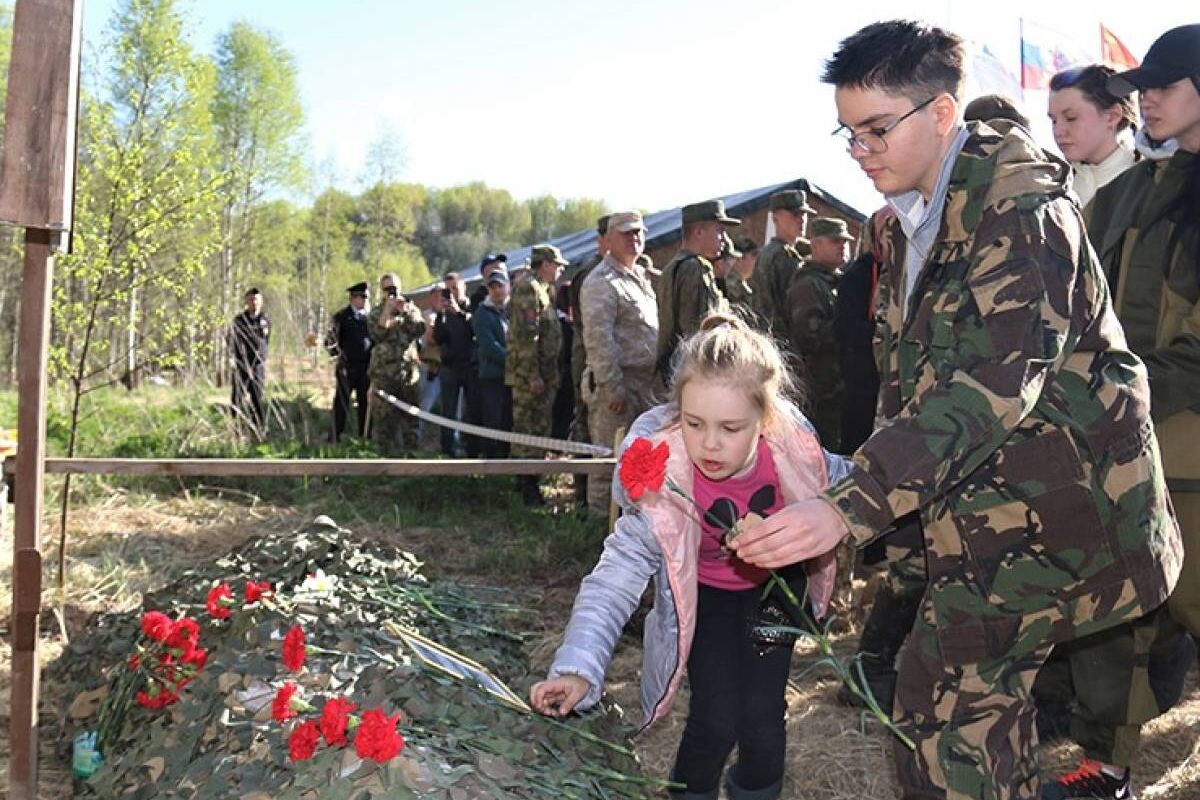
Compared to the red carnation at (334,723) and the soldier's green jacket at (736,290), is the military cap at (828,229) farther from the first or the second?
the red carnation at (334,723)

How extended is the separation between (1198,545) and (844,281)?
7.23 ft

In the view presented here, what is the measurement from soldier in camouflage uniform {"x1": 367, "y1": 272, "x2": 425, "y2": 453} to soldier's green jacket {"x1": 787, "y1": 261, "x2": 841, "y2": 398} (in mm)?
6430

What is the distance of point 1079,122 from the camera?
4086mm

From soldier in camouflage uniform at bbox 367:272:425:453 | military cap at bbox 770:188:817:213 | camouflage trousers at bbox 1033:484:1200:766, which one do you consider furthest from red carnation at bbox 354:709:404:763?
soldier in camouflage uniform at bbox 367:272:425:453

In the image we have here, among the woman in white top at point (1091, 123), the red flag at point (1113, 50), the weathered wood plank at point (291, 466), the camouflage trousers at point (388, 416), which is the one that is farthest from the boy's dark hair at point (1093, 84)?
the camouflage trousers at point (388, 416)

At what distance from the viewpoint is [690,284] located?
5949 mm

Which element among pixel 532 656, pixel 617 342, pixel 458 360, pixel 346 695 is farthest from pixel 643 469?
pixel 458 360

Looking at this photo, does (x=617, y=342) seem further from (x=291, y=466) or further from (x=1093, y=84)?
(x=1093, y=84)

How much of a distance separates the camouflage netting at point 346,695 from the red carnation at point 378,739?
0.11 m

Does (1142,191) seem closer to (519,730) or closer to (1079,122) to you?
(1079,122)

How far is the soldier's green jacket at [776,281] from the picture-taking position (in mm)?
6652

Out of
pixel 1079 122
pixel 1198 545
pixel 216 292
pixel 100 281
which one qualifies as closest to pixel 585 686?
pixel 1198 545

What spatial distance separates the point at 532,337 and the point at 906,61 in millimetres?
6963

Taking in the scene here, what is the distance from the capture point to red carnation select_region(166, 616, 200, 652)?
3281mm
